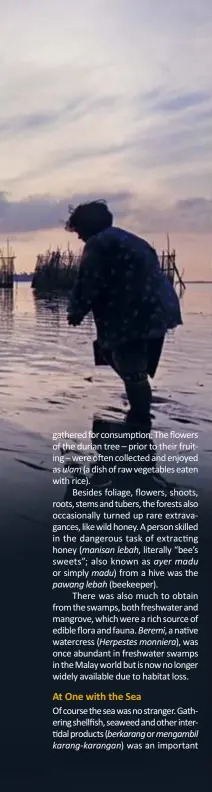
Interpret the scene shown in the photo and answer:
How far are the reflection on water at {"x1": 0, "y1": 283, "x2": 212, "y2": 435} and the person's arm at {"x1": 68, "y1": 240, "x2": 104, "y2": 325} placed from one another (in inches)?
20.1

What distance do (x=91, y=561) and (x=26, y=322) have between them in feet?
33.2

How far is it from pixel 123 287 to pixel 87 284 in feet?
0.50

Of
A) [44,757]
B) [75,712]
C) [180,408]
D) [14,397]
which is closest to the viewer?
[44,757]

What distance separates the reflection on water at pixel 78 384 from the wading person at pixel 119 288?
43cm

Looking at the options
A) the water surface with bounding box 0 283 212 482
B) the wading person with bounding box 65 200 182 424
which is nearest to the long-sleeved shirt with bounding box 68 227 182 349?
the wading person with bounding box 65 200 182 424

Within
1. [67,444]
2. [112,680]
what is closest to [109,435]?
[67,444]

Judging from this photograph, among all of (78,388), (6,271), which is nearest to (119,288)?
(78,388)

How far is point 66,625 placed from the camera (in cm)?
175

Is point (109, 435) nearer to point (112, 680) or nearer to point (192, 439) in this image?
point (192, 439)

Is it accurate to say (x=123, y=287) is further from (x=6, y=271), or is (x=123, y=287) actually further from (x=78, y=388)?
(x=6, y=271)

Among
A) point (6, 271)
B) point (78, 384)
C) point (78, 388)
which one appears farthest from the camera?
point (6, 271)

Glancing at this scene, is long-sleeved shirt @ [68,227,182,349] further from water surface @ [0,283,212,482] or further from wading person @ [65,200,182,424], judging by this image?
water surface @ [0,283,212,482]

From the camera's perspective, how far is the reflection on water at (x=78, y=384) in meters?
3.96

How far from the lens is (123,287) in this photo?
3531mm
